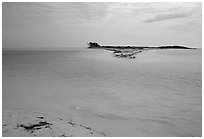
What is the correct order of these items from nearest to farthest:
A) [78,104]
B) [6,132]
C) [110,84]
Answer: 1. [6,132]
2. [78,104]
3. [110,84]

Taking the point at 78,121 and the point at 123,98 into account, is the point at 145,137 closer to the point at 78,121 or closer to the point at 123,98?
the point at 78,121

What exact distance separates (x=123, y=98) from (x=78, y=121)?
2016 mm

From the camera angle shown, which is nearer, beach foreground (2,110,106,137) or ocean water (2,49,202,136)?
beach foreground (2,110,106,137)

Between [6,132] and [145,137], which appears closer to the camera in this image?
[6,132]

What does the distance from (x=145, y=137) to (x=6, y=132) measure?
2.55 m

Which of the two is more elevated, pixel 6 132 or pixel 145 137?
pixel 6 132

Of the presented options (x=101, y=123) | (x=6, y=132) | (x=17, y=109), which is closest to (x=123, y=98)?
(x=101, y=123)

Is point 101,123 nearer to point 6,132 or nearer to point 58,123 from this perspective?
point 58,123

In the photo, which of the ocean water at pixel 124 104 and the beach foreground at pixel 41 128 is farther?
the ocean water at pixel 124 104

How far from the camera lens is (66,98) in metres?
6.13

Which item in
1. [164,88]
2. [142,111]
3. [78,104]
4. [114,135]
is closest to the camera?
[114,135]

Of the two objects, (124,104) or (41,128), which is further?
(124,104)

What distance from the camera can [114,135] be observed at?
4.01 m

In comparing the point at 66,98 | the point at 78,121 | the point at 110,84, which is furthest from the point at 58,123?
the point at 110,84
